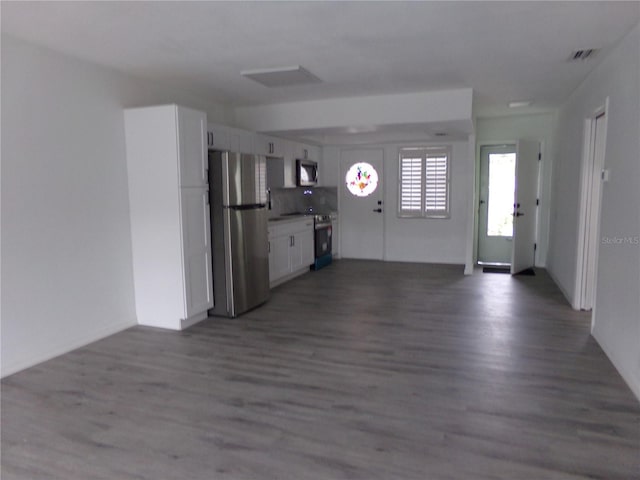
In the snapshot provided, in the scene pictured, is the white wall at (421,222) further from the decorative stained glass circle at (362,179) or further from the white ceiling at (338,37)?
the white ceiling at (338,37)

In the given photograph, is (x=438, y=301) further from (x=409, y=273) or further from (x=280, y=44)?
(x=280, y=44)

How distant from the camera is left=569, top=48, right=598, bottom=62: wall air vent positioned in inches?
146

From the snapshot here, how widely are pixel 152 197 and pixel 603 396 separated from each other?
156 inches

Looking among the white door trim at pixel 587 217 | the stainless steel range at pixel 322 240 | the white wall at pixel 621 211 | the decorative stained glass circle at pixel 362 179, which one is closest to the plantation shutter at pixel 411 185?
the decorative stained glass circle at pixel 362 179

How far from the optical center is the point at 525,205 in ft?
23.5

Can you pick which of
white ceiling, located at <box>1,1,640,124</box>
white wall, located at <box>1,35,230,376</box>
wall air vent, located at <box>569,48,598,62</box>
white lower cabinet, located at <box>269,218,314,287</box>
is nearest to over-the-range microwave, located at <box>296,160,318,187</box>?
white lower cabinet, located at <box>269,218,314,287</box>

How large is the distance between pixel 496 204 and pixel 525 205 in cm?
76

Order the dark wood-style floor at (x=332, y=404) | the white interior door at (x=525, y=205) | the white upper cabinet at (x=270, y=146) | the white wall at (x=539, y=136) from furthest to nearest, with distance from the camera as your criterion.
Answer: the white wall at (x=539, y=136) < the white interior door at (x=525, y=205) < the white upper cabinet at (x=270, y=146) < the dark wood-style floor at (x=332, y=404)

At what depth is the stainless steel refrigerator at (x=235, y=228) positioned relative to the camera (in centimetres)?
453

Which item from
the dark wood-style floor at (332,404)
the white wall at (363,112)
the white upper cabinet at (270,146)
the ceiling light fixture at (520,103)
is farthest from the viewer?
the white upper cabinet at (270,146)

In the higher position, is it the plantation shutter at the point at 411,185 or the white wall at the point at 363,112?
the white wall at the point at 363,112

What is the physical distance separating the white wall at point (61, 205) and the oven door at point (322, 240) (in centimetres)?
351

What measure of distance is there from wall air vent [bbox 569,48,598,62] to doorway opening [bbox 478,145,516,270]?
3.85m

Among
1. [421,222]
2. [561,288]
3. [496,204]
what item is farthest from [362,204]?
[561,288]
